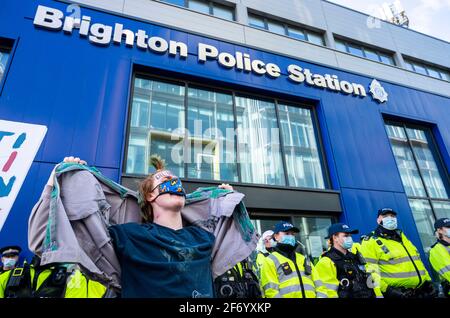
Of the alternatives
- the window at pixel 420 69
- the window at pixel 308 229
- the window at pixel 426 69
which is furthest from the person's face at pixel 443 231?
the window at pixel 420 69

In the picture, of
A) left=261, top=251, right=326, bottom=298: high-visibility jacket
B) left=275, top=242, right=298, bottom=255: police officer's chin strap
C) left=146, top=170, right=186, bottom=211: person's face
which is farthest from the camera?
left=275, top=242, right=298, bottom=255: police officer's chin strap

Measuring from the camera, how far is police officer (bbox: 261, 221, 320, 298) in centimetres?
325

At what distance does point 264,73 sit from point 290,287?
18.2 ft

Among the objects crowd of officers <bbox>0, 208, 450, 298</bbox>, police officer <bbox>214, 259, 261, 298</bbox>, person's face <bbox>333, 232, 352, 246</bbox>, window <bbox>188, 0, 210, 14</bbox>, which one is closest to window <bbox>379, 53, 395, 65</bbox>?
window <bbox>188, 0, 210, 14</bbox>

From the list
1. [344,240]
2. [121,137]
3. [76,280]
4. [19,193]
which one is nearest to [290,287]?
[344,240]

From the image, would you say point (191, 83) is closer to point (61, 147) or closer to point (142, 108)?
point (142, 108)

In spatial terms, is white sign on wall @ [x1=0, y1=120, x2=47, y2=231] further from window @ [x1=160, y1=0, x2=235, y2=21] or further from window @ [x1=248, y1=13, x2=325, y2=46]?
window @ [x1=248, y1=13, x2=325, y2=46]

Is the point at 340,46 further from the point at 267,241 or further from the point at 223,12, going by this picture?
the point at 267,241

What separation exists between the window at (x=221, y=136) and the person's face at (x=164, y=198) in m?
3.25

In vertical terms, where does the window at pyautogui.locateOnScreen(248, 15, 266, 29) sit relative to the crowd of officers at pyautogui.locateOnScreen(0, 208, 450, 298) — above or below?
above

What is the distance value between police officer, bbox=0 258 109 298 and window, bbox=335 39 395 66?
34.8ft

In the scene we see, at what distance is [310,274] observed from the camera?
3518 mm

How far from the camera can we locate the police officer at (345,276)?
326 centimetres

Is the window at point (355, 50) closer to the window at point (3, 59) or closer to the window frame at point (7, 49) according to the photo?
the window frame at point (7, 49)
